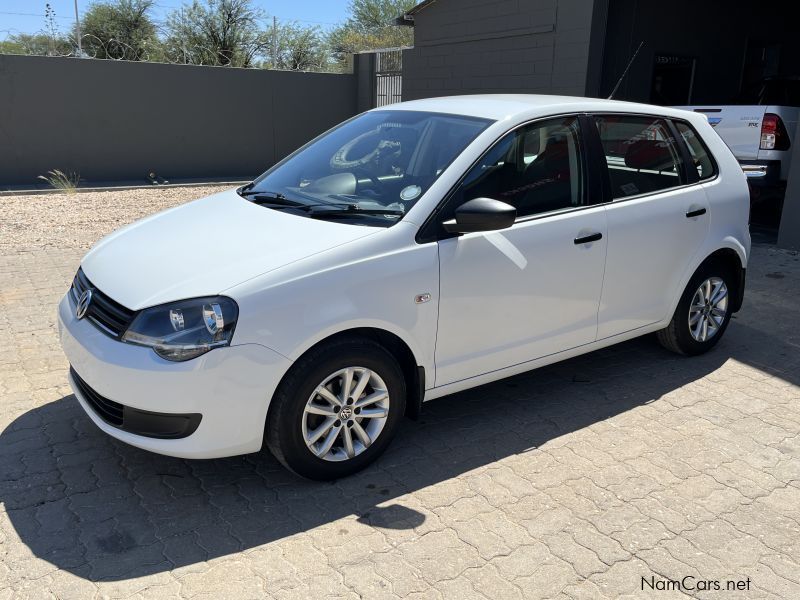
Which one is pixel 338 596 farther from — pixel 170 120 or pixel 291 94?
pixel 291 94

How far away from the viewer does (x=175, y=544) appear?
2.94 metres

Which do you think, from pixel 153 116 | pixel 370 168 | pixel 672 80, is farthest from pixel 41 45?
pixel 370 168

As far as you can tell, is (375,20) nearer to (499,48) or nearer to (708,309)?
(499,48)

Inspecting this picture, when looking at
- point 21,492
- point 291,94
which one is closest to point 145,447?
point 21,492

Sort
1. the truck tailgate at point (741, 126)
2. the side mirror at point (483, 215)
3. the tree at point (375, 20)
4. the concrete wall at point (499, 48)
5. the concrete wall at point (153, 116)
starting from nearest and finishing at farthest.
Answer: the side mirror at point (483, 215)
the truck tailgate at point (741, 126)
the concrete wall at point (499, 48)
the concrete wall at point (153, 116)
the tree at point (375, 20)

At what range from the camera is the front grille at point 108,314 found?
3.06 m

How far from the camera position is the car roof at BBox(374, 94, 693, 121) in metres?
3.89

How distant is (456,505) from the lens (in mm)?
3264

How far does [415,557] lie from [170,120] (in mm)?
13760

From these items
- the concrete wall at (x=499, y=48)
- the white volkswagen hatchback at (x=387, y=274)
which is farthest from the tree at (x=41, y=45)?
the white volkswagen hatchback at (x=387, y=274)

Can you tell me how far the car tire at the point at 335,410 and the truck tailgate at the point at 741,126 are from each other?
6.89 metres

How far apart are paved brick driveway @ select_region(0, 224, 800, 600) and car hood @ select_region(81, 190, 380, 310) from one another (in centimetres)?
99

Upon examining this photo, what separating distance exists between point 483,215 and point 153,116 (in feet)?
42.7

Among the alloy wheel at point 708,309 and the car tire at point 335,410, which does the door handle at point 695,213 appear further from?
the car tire at point 335,410
